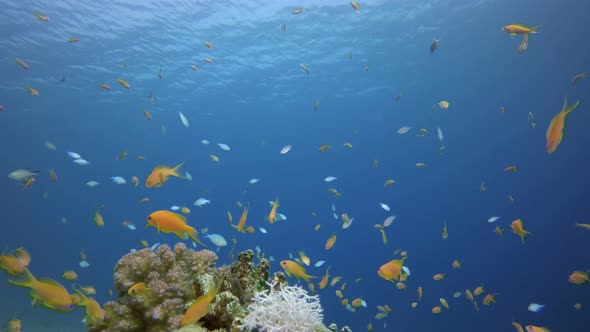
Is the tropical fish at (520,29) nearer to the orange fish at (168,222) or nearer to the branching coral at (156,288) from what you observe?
the orange fish at (168,222)

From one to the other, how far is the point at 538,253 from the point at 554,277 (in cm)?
416

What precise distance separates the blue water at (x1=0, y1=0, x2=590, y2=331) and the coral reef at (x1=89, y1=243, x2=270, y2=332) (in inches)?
776

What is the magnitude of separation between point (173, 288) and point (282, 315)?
142 cm

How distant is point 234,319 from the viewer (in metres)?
3.27

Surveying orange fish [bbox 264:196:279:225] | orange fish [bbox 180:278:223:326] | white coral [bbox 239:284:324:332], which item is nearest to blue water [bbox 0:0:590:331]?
orange fish [bbox 264:196:279:225]

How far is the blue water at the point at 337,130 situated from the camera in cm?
2367

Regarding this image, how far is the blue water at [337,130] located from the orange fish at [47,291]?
65.1 feet

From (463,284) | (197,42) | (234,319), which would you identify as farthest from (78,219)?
(234,319)

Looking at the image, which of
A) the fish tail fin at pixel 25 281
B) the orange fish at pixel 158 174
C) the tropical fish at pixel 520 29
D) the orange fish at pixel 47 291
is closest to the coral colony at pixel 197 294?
the orange fish at pixel 47 291

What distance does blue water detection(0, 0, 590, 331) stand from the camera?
2367 cm

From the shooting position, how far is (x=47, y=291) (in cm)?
308

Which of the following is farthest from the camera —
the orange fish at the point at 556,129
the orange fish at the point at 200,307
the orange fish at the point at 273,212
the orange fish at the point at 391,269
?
the orange fish at the point at 273,212

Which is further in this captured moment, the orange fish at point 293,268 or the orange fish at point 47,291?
the orange fish at point 293,268

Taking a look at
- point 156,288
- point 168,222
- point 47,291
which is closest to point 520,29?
point 168,222
